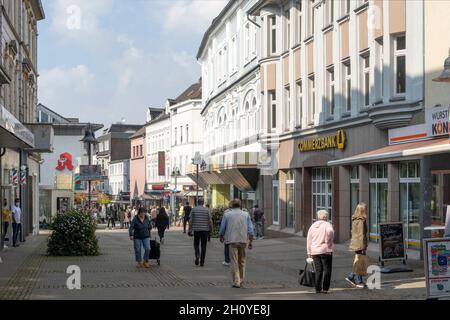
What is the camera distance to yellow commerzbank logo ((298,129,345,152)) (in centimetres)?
2680

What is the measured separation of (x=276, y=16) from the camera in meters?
35.2

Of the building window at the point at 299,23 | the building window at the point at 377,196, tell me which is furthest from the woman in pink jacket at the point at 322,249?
the building window at the point at 299,23

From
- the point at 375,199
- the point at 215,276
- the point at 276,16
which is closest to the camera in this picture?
the point at 215,276

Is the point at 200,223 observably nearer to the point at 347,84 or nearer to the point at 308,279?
the point at 308,279

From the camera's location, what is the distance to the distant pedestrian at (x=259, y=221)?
3375 centimetres

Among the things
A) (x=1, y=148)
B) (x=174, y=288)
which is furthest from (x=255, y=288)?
(x=1, y=148)

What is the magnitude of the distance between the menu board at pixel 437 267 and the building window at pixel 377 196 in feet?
37.8

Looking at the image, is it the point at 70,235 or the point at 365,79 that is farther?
the point at 365,79

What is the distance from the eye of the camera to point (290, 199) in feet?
112

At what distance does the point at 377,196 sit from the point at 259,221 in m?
10.0

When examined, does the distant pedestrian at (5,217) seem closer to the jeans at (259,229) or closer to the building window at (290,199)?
the jeans at (259,229)

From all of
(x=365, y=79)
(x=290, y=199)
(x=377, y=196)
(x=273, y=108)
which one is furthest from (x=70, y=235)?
(x=273, y=108)

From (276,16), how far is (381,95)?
1302 cm
